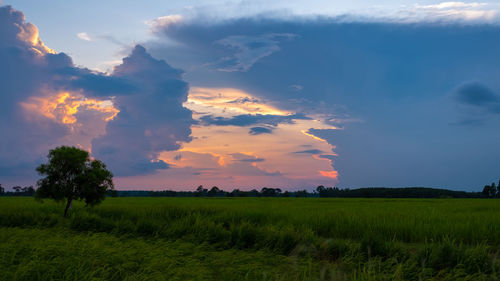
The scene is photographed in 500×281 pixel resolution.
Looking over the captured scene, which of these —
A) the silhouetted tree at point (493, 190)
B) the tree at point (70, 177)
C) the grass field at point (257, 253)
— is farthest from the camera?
the silhouetted tree at point (493, 190)

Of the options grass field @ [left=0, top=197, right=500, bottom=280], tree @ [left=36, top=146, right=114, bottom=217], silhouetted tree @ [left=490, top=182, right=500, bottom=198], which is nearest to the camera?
grass field @ [left=0, top=197, right=500, bottom=280]

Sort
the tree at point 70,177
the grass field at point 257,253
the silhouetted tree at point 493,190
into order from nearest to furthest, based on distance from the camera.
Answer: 1. the grass field at point 257,253
2. the tree at point 70,177
3. the silhouetted tree at point 493,190

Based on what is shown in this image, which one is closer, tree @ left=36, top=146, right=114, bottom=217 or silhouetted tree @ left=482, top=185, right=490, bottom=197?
tree @ left=36, top=146, right=114, bottom=217

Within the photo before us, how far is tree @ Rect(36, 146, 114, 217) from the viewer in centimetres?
1916

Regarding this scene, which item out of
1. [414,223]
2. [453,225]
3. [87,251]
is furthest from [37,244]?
[453,225]

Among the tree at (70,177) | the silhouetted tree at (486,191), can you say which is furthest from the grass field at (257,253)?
the silhouetted tree at (486,191)

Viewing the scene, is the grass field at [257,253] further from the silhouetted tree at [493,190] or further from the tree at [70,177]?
the silhouetted tree at [493,190]

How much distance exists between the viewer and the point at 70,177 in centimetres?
1964

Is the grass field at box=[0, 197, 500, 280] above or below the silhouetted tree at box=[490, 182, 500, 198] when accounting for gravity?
below

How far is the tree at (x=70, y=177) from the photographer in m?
19.2

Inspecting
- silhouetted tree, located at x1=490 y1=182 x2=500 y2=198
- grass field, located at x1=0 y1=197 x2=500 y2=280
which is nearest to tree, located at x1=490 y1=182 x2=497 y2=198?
silhouetted tree, located at x1=490 y1=182 x2=500 y2=198

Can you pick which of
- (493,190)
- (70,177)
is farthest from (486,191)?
(70,177)

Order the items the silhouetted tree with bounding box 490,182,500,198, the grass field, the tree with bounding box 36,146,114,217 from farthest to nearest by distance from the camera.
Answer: the silhouetted tree with bounding box 490,182,500,198 → the tree with bounding box 36,146,114,217 → the grass field

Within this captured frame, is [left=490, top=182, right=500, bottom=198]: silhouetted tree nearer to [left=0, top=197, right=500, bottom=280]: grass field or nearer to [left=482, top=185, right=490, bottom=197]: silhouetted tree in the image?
[left=482, top=185, right=490, bottom=197]: silhouetted tree
